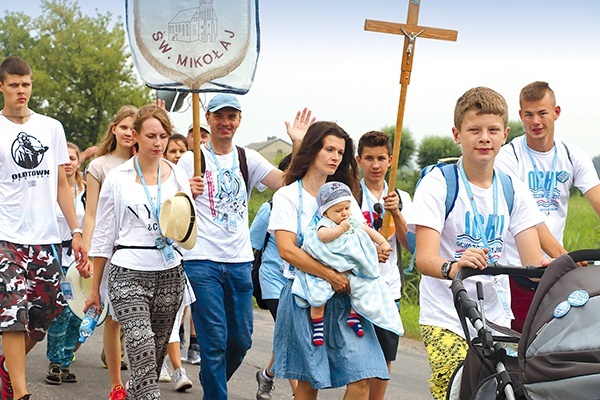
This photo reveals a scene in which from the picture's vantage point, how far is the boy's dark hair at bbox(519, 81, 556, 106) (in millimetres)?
6969

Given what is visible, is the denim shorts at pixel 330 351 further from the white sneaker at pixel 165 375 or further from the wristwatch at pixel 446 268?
the white sneaker at pixel 165 375

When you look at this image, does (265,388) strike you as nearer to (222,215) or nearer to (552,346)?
(222,215)

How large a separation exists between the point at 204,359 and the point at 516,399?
141 inches

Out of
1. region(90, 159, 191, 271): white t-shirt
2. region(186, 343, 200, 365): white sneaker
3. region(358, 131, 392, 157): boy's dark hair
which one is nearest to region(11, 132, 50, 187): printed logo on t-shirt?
region(90, 159, 191, 271): white t-shirt

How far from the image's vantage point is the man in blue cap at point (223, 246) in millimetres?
7020

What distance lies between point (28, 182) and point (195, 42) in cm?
148

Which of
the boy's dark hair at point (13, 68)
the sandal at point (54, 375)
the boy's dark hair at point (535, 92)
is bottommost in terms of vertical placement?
the sandal at point (54, 375)

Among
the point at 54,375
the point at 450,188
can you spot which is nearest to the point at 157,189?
the point at 54,375

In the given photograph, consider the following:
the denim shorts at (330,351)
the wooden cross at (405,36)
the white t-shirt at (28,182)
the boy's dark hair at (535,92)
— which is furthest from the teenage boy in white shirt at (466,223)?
the white t-shirt at (28,182)

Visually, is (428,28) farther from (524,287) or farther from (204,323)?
(204,323)

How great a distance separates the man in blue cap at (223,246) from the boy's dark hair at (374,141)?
0.42 m

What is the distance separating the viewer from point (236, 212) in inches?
285

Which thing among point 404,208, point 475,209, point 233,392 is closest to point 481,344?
point 475,209

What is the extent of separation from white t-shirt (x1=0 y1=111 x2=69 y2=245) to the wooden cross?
2.30 metres
